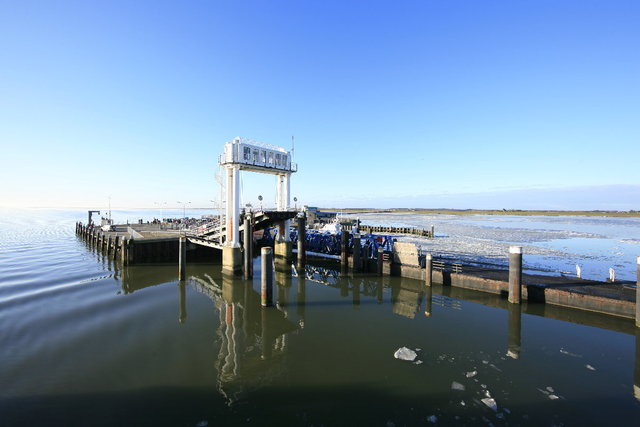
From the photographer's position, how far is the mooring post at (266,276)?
15.5m

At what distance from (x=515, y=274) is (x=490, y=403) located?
407 inches

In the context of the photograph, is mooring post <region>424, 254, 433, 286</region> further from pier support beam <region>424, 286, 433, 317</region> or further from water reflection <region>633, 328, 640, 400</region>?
water reflection <region>633, 328, 640, 400</region>

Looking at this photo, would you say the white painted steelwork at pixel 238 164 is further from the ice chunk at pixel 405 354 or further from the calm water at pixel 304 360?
the ice chunk at pixel 405 354

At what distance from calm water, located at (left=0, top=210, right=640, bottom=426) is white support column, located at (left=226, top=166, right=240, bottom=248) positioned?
4504mm

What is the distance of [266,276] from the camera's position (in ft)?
52.3

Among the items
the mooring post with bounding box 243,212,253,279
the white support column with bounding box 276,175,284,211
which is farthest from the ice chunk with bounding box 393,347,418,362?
the white support column with bounding box 276,175,284,211

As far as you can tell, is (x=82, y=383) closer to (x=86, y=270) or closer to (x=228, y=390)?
(x=228, y=390)

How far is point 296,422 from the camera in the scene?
7.41 meters

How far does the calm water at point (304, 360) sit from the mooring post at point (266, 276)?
0.75m

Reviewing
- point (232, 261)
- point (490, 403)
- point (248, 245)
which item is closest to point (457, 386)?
point (490, 403)

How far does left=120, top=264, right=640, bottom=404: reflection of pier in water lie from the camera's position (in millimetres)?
10172

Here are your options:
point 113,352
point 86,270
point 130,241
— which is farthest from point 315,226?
point 113,352

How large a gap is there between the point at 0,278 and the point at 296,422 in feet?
88.6

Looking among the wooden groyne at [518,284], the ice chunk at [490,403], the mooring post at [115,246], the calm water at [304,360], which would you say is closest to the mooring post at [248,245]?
the calm water at [304,360]
